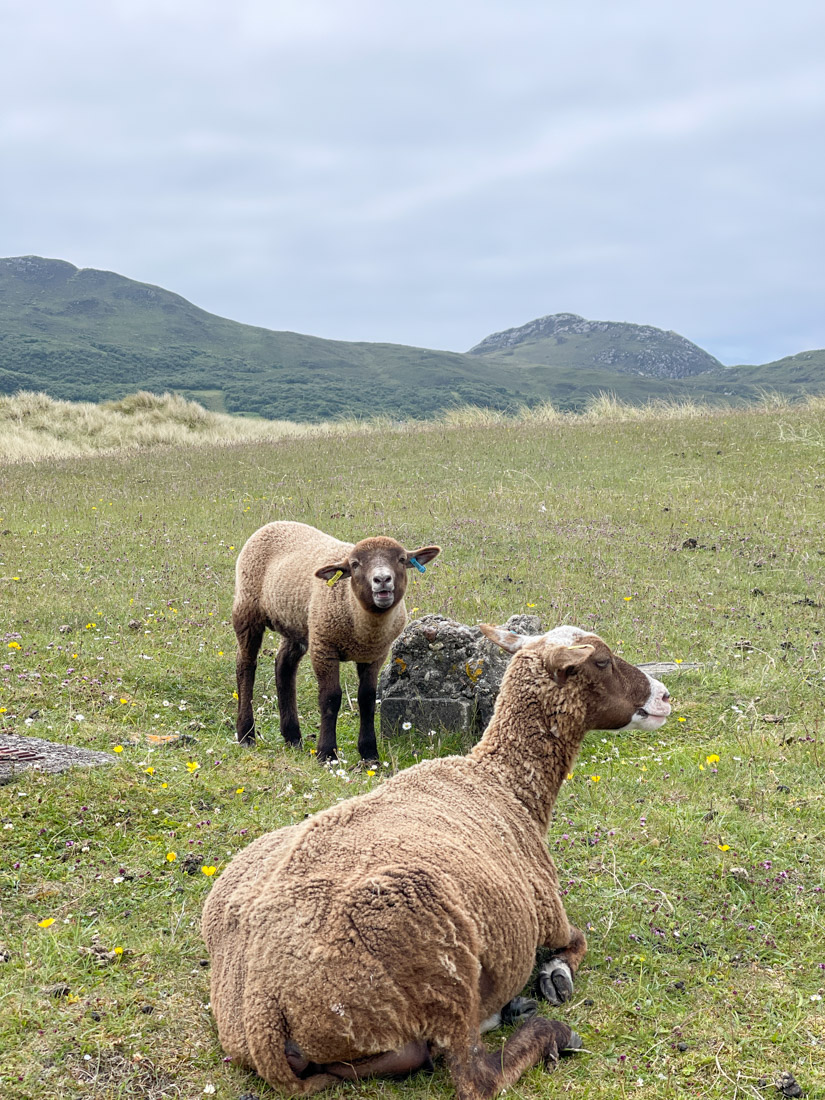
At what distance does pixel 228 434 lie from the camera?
118 feet

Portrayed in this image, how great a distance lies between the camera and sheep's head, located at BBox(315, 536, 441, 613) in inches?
299

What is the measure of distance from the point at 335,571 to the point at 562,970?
4.28 m

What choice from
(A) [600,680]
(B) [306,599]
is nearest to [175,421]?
(B) [306,599]

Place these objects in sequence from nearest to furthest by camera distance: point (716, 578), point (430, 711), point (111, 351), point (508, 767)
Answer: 1. point (508, 767)
2. point (430, 711)
3. point (716, 578)
4. point (111, 351)

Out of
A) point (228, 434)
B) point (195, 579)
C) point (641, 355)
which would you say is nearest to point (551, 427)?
point (228, 434)

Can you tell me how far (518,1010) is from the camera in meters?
4.39

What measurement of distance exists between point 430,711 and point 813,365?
361 feet

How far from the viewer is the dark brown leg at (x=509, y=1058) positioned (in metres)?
3.71

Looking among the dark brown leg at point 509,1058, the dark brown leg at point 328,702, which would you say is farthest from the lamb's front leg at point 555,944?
the dark brown leg at point 328,702

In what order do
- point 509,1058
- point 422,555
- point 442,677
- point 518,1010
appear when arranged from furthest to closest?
point 442,677 < point 422,555 < point 518,1010 < point 509,1058

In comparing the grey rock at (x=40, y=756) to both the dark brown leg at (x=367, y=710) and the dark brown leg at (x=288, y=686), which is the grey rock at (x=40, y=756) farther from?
the dark brown leg at (x=367, y=710)

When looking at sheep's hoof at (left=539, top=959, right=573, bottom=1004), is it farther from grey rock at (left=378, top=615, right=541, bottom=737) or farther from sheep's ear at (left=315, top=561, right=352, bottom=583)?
sheep's ear at (left=315, top=561, right=352, bottom=583)

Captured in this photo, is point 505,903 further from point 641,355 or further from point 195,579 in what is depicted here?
point 641,355

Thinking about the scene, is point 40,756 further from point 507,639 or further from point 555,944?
point 555,944
